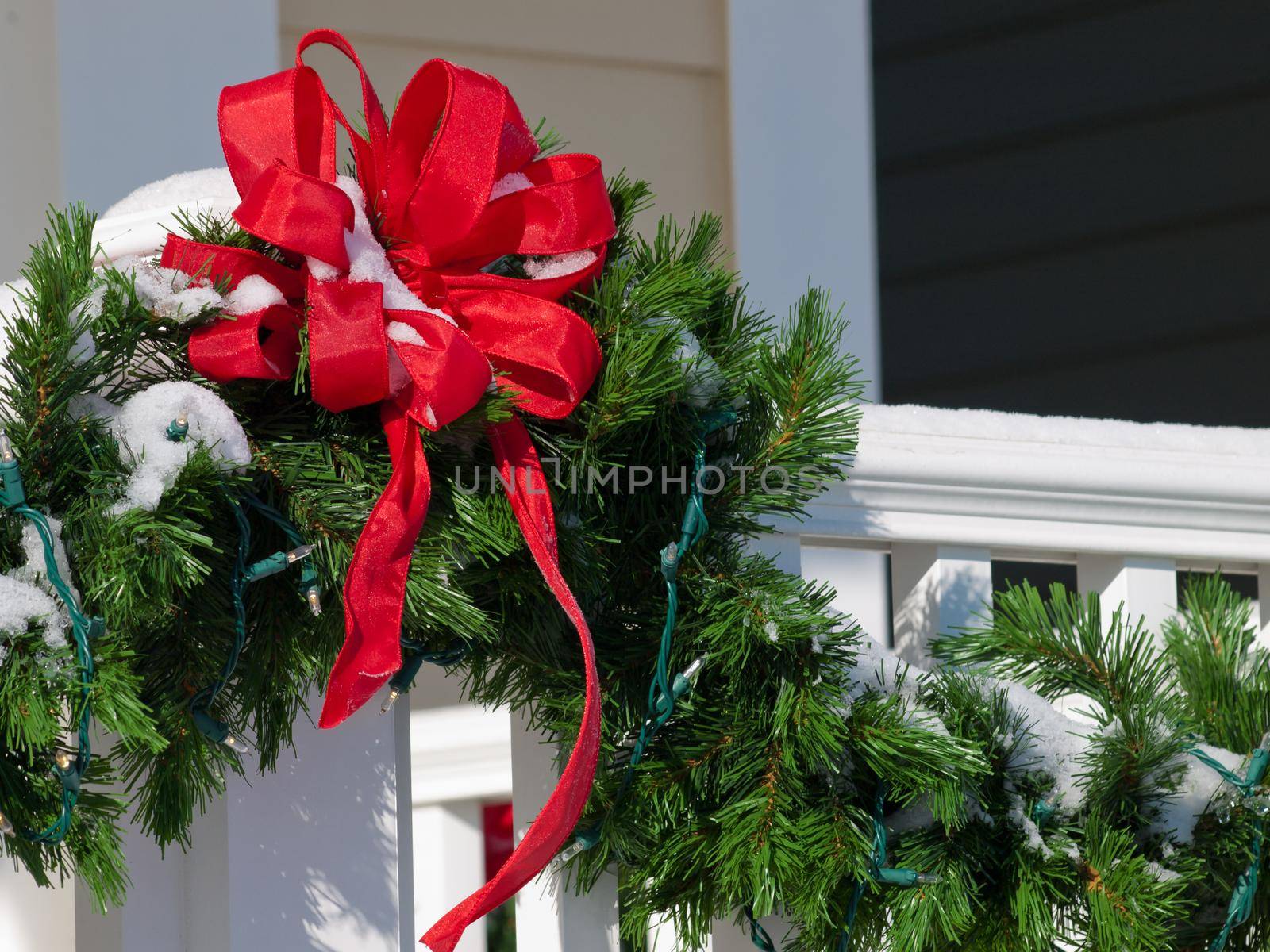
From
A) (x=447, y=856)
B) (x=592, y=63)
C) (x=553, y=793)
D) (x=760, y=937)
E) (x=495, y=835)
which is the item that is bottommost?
(x=495, y=835)

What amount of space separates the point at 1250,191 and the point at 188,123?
2349mm

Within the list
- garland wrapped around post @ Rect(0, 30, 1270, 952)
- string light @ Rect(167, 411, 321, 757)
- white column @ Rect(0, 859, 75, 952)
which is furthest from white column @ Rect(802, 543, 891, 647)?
white column @ Rect(0, 859, 75, 952)

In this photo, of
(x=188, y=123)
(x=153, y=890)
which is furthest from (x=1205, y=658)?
(x=188, y=123)

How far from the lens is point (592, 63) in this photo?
7.21ft

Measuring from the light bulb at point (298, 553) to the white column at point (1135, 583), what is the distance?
0.70 m

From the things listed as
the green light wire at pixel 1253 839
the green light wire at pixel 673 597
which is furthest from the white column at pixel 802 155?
the green light wire at pixel 673 597

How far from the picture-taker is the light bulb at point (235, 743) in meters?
0.87

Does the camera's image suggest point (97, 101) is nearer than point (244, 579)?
No

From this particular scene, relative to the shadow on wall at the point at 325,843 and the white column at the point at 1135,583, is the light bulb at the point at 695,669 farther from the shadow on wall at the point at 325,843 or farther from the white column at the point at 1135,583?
the white column at the point at 1135,583

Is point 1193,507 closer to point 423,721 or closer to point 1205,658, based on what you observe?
point 1205,658

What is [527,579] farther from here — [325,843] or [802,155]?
[802,155]

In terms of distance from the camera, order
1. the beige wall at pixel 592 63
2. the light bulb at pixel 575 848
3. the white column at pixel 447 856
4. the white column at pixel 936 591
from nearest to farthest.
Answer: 1. the light bulb at pixel 575 848
2. the white column at pixel 936 591
3. the beige wall at pixel 592 63
4. the white column at pixel 447 856

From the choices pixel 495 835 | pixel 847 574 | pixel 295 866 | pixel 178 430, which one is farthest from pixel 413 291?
pixel 495 835

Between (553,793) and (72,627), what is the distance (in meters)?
0.29
